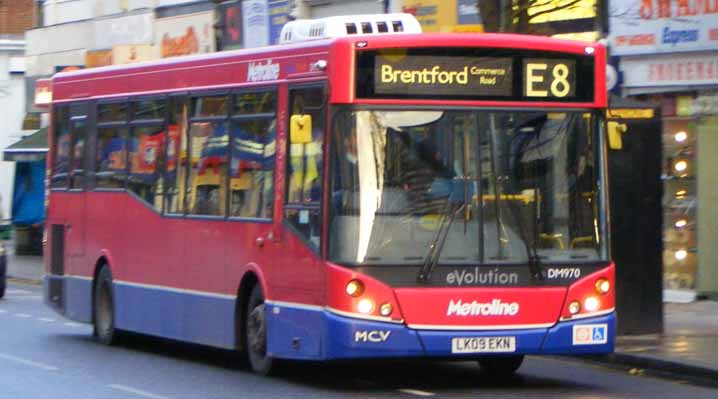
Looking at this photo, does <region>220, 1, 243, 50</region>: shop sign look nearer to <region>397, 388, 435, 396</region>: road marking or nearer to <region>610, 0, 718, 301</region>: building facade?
<region>610, 0, 718, 301</region>: building facade

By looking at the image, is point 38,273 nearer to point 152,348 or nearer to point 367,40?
point 152,348

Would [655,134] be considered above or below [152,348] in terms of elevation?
above

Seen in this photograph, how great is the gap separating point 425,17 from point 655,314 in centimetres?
1052

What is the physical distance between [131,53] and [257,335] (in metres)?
23.9

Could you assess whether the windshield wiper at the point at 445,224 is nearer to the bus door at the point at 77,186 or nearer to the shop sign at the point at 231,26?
the bus door at the point at 77,186

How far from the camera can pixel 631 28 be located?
73.0 ft

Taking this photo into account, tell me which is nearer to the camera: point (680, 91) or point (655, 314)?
point (655, 314)

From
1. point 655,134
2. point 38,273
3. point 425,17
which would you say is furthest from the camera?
point 38,273

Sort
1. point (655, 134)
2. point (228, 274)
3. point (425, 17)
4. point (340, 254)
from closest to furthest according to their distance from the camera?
point (340, 254) → point (228, 274) → point (655, 134) → point (425, 17)

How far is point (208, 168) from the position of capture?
1541 centimetres

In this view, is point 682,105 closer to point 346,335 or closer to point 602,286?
point 602,286

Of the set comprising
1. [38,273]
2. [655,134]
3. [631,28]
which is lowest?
[38,273]

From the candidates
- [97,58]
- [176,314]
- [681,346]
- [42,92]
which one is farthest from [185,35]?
[681,346]

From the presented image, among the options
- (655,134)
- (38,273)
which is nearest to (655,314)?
(655,134)
